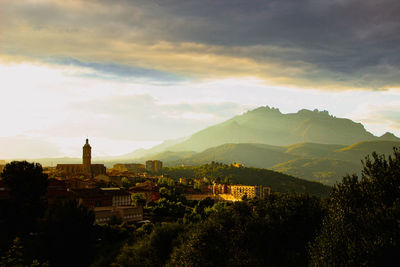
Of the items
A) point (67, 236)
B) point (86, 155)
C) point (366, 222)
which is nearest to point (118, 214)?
point (67, 236)

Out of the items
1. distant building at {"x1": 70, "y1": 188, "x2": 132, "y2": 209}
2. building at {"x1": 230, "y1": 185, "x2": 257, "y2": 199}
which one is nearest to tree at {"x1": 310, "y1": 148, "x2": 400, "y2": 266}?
distant building at {"x1": 70, "y1": 188, "x2": 132, "y2": 209}

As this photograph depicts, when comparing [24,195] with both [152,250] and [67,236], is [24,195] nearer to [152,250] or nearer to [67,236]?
Result: [67,236]

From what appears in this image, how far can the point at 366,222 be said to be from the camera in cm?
2850

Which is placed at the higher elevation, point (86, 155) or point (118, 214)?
point (86, 155)

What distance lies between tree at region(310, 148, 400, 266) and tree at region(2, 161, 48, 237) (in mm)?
49757

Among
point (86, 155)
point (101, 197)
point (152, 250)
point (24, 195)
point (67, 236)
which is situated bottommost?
point (152, 250)

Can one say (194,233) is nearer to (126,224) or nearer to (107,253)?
(107,253)

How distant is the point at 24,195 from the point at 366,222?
57.2 m

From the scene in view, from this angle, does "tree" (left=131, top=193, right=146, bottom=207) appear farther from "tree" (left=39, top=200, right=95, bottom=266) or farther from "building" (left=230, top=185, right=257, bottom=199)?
"building" (left=230, top=185, right=257, bottom=199)

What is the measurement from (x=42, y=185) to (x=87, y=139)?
126 meters

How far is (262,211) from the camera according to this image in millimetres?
47875

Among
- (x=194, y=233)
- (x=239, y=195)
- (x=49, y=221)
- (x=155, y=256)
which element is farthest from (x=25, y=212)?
(x=239, y=195)

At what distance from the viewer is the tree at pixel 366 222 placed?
26.0m

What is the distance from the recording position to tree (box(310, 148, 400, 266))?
2600cm
